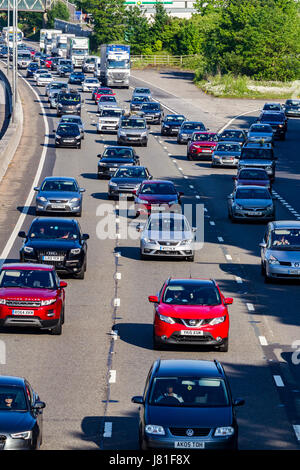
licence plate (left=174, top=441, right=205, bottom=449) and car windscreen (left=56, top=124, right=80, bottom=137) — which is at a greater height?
licence plate (left=174, top=441, right=205, bottom=449)

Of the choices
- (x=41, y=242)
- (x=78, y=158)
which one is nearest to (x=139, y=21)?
(x=78, y=158)

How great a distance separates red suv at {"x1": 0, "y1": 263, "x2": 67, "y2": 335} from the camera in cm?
2281

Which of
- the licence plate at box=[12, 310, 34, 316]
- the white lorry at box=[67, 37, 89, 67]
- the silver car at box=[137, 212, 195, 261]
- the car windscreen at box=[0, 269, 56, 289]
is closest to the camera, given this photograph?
the licence plate at box=[12, 310, 34, 316]

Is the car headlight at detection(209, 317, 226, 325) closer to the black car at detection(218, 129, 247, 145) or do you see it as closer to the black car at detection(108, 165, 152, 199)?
the black car at detection(108, 165, 152, 199)

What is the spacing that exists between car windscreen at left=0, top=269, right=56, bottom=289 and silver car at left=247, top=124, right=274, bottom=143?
132 ft

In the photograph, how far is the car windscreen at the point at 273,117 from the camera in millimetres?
75938

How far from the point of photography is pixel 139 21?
526 feet

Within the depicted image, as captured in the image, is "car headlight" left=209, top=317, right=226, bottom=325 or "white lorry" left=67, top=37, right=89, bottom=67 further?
"white lorry" left=67, top=37, right=89, bottom=67

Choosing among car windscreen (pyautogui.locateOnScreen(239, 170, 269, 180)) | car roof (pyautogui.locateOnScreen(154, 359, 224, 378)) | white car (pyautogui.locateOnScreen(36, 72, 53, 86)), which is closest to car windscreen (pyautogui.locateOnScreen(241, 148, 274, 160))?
car windscreen (pyautogui.locateOnScreen(239, 170, 269, 180))

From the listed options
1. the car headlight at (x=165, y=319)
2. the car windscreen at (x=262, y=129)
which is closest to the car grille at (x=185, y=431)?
the car headlight at (x=165, y=319)

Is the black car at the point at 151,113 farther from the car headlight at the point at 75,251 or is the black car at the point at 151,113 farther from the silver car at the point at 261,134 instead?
the car headlight at the point at 75,251

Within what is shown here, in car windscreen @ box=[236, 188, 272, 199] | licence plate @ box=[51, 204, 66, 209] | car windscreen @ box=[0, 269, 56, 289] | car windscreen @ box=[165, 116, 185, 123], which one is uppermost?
car windscreen @ box=[0, 269, 56, 289]

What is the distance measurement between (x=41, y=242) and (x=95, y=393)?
441 inches

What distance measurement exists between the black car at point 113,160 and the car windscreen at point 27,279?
91.8 ft
